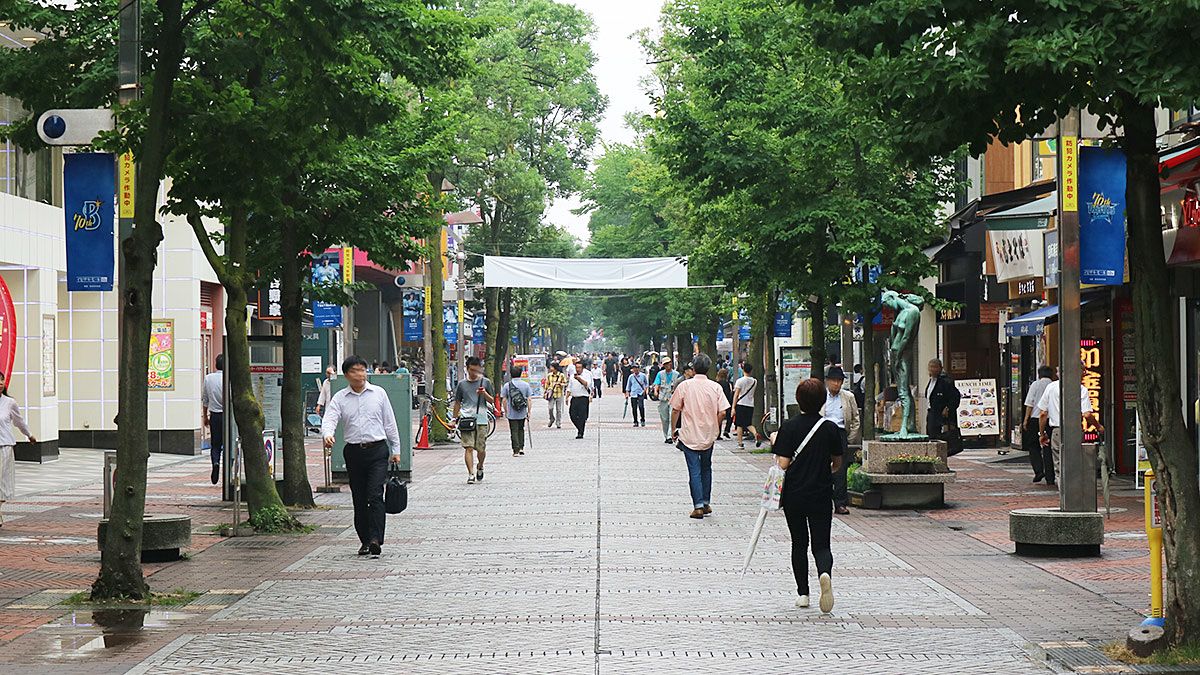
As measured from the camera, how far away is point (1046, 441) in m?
23.2

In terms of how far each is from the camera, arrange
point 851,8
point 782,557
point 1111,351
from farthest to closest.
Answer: point 1111,351, point 782,557, point 851,8

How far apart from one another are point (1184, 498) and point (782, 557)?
18.7ft

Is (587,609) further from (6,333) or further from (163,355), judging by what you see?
(163,355)

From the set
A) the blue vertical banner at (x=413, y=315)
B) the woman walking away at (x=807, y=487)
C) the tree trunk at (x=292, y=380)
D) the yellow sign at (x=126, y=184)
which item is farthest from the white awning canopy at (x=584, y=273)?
the woman walking away at (x=807, y=487)

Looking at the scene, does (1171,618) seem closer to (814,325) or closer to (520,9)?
(814,325)

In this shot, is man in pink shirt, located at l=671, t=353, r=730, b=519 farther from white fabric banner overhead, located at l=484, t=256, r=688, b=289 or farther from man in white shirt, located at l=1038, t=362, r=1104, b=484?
white fabric banner overhead, located at l=484, t=256, r=688, b=289

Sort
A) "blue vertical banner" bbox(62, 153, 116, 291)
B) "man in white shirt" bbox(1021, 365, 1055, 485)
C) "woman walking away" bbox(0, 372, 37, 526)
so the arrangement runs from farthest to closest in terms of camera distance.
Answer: "man in white shirt" bbox(1021, 365, 1055, 485)
"woman walking away" bbox(0, 372, 37, 526)
"blue vertical banner" bbox(62, 153, 116, 291)

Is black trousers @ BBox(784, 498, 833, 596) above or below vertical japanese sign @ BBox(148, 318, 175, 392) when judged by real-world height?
below

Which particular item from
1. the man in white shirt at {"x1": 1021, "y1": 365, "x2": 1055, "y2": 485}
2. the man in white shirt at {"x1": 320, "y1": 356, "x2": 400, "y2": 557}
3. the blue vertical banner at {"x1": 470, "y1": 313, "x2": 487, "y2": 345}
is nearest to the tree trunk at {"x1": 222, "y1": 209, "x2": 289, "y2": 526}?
the man in white shirt at {"x1": 320, "y1": 356, "x2": 400, "y2": 557}

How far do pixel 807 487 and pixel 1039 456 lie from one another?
13.9 meters

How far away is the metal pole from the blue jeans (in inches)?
170

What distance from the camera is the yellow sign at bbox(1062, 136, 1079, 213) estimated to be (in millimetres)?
14883

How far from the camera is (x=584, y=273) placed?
4100 cm

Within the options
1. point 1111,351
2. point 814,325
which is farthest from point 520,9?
point 1111,351
